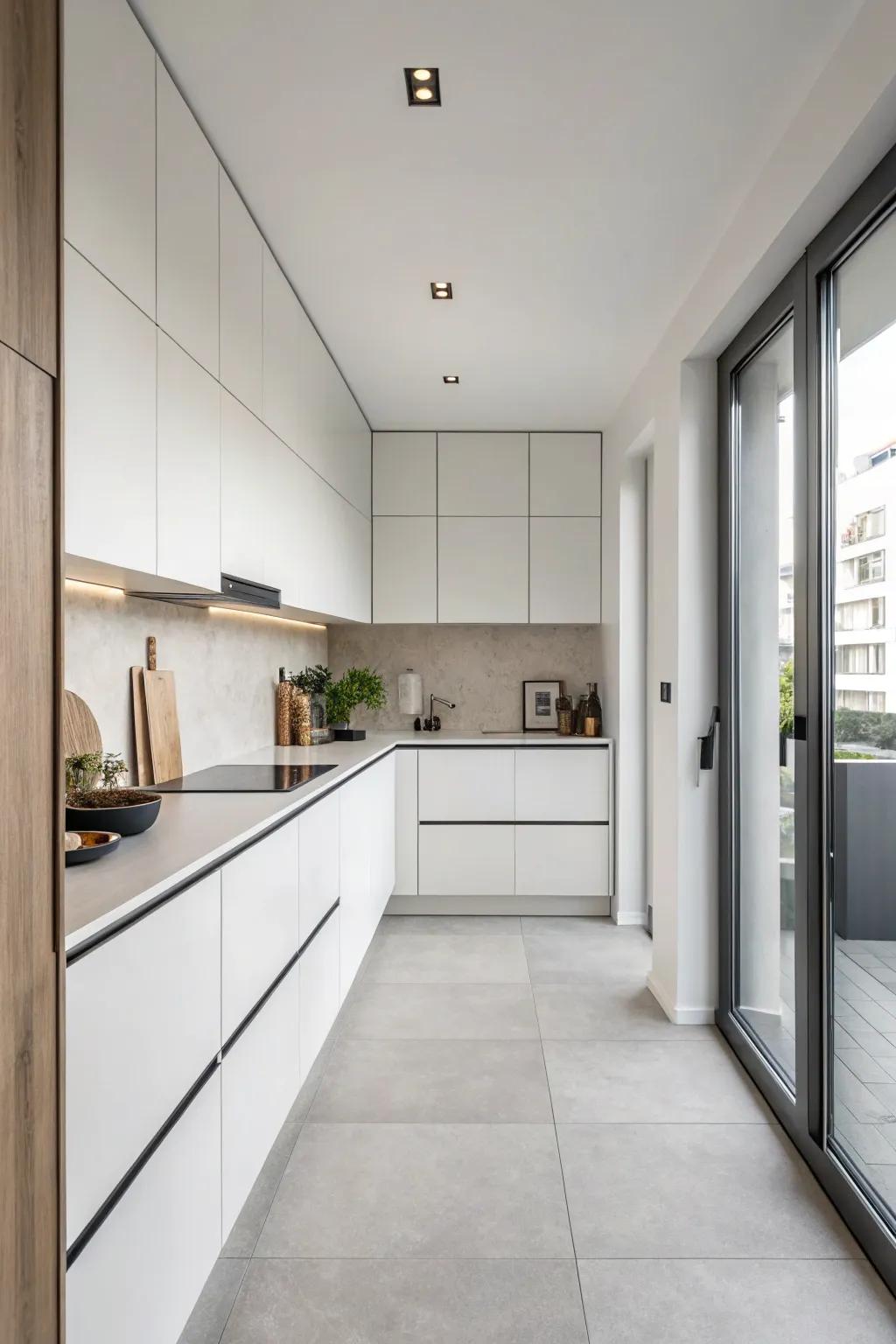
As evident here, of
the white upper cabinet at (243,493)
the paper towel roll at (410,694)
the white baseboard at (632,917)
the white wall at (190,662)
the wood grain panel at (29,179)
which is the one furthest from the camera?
the paper towel roll at (410,694)

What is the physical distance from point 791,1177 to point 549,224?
265cm

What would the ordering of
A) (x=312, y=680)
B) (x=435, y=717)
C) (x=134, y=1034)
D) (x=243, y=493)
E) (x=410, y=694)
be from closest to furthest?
1. (x=134, y=1034)
2. (x=243, y=493)
3. (x=312, y=680)
4. (x=410, y=694)
5. (x=435, y=717)

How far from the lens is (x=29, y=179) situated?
971 millimetres

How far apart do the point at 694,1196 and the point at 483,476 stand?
11.9ft

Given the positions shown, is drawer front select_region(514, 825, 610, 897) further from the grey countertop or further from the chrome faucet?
the grey countertop

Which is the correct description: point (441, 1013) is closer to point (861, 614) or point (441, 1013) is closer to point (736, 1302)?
point (736, 1302)

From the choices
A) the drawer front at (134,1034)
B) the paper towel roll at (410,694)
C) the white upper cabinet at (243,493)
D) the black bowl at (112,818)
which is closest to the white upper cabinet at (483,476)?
the paper towel roll at (410,694)

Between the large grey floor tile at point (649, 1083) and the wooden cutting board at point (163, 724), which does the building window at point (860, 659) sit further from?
the wooden cutting board at point (163, 724)

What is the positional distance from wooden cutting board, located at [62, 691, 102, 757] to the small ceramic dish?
1.21ft

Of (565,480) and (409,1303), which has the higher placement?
(565,480)

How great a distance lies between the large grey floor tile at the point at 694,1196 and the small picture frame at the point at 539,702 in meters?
2.90

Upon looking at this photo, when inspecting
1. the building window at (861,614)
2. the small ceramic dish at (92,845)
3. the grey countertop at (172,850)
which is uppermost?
the building window at (861,614)

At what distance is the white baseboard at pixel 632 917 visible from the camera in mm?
4465

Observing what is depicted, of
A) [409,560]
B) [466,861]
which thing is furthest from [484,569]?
[466,861]
